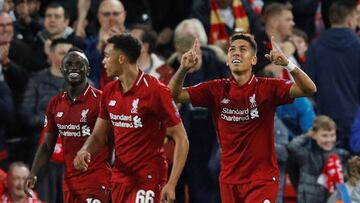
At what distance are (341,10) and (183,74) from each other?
4.06 metres

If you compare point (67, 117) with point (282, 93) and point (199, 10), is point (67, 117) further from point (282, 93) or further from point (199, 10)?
point (199, 10)

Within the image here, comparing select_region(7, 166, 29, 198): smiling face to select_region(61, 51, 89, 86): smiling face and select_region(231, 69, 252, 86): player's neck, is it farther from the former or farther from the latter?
select_region(231, 69, 252, 86): player's neck

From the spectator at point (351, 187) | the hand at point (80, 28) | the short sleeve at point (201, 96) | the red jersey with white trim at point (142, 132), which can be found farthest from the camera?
the hand at point (80, 28)

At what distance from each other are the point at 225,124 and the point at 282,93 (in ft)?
1.90

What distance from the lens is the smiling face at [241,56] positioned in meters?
9.77

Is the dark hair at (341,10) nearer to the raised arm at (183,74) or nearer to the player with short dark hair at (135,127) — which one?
the raised arm at (183,74)

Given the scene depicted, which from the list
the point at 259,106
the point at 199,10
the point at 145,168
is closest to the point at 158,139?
the point at 145,168

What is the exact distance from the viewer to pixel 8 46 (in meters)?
13.3

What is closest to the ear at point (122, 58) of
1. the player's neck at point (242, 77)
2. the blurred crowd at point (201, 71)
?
the player's neck at point (242, 77)

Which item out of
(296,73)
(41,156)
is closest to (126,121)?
(41,156)

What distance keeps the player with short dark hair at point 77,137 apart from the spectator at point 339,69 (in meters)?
3.85

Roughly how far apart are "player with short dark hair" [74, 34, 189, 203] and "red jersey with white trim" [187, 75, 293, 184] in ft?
2.14

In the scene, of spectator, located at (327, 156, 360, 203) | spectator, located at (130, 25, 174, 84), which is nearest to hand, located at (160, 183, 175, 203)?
spectator, located at (327, 156, 360, 203)

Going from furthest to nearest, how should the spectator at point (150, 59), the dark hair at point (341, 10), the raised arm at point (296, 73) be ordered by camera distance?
the dark hair at point (341, 10) < the spectator at point (150, 59) < the raised arm at point (296, 73)
